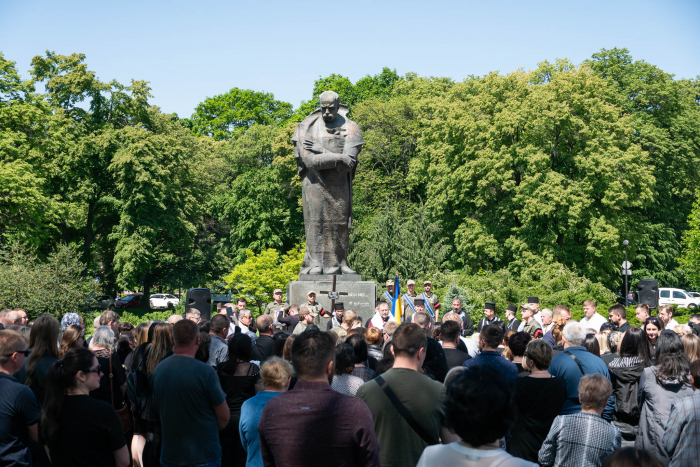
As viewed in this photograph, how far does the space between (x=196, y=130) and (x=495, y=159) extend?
3147cm

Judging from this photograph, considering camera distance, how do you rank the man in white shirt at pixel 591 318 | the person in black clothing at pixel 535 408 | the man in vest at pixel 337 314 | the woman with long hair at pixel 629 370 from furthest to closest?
1. the man in vest at pixel 337 314
2. the man in white shirt at pixel 591 318
3. the woman with long hair at pixel 629 370
4. the person in black clothing at pixel 535 408

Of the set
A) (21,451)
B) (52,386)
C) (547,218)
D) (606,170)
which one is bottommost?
(21,451)

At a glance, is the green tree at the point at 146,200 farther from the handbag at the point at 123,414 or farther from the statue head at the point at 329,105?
the handbag at the point at 123,414

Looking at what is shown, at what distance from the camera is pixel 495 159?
3200 centimetres

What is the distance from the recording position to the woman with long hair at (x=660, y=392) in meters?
5.31

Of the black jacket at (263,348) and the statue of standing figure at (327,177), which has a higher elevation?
the statue of standing figure at (327,177)

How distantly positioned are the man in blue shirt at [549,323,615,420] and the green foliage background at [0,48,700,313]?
15986mm

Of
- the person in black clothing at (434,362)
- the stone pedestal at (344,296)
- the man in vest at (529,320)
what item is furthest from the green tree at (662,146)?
the person in black clothing at (434,362)

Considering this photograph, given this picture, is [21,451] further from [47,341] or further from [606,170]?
[606,170]

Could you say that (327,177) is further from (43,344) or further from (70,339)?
(43,344)

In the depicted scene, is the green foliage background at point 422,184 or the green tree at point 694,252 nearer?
the green foliage background at point 422,184

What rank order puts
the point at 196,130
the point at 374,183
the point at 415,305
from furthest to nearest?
1. the point at 196,130
2. the point at 374,183
3. the point at 415,305

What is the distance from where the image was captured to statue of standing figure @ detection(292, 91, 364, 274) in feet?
41.0

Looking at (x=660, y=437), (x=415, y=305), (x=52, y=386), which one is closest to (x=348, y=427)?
(x=52, y=386)
